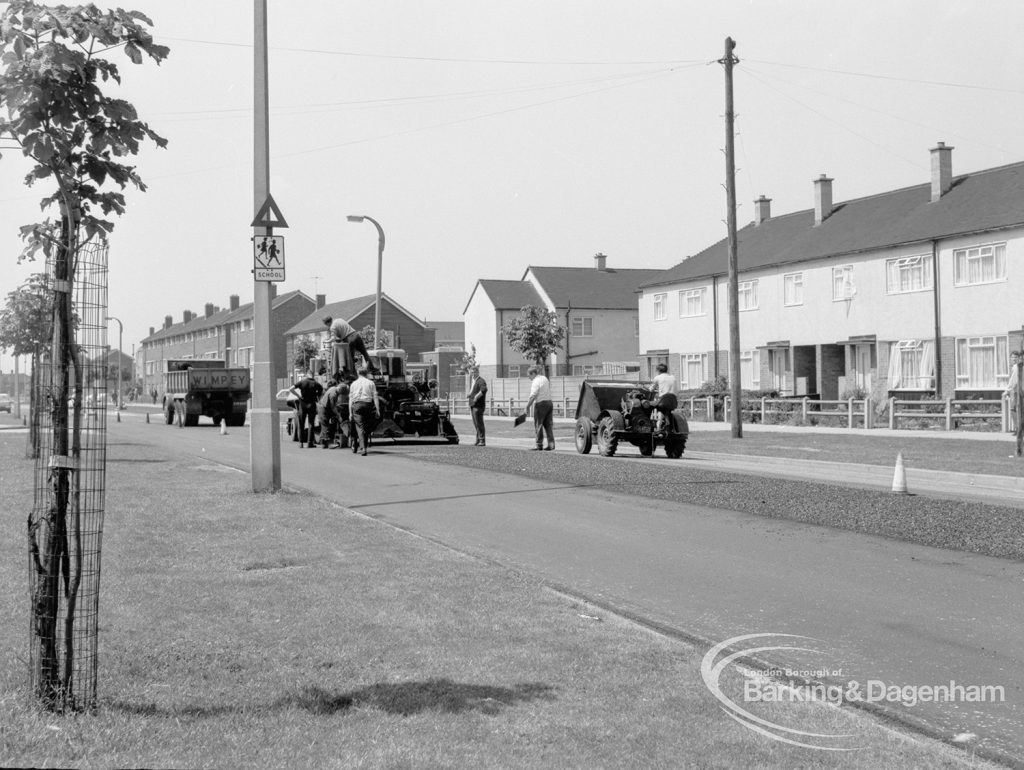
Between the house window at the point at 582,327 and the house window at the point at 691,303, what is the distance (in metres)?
19.7

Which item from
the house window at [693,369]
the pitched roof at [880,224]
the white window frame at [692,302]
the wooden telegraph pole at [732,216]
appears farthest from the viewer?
the white window frame at [692,302]

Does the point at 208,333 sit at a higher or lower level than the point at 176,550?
higher

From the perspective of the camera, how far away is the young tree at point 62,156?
4605 millimetres

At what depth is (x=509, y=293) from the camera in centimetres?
7475

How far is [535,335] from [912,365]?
84.7 feet

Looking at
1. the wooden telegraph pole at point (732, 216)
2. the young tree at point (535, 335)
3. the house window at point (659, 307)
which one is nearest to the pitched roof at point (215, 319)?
the young tree at point (535, 335)

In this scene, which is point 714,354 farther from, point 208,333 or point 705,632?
point 208,333

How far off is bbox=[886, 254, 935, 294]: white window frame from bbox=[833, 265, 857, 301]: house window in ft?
6.01

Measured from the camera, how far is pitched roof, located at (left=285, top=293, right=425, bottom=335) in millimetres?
90000

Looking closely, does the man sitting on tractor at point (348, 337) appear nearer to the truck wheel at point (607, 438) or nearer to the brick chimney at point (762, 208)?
the truck wheel at point (607, 438)

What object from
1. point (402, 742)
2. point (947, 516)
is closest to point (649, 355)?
point (947, 516)

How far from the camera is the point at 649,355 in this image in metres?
54.5

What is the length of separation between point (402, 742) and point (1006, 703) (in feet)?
9.73

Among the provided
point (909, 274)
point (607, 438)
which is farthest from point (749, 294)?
point (607, 438)
